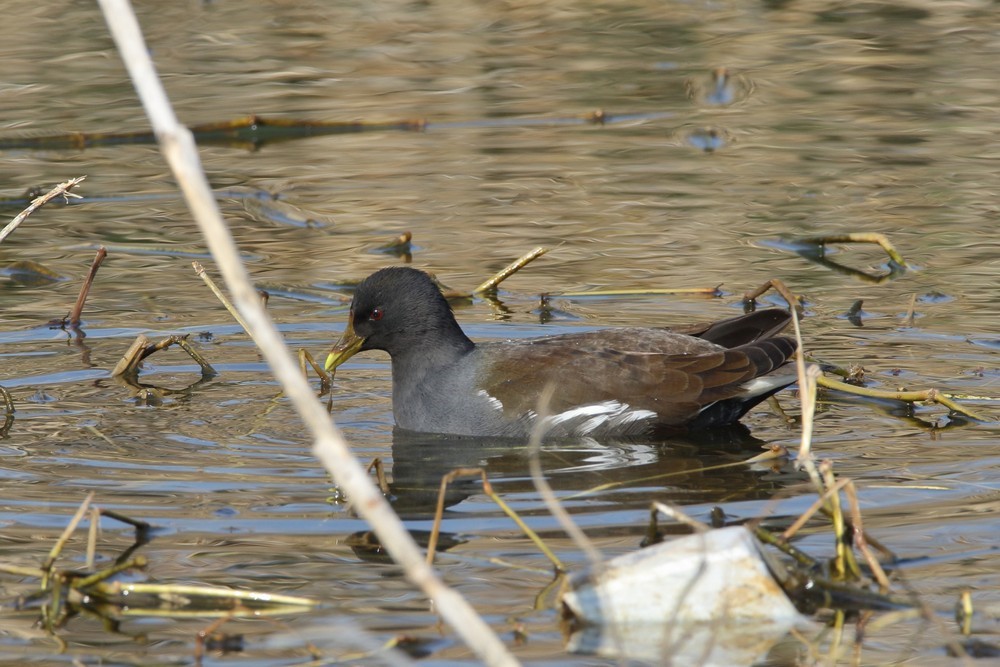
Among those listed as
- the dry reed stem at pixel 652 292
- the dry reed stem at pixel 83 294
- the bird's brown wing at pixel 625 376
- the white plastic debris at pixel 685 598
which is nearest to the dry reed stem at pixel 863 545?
the white plastic debris at pixel 685 598

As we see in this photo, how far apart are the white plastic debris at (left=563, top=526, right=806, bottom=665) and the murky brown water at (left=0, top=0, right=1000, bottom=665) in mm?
127

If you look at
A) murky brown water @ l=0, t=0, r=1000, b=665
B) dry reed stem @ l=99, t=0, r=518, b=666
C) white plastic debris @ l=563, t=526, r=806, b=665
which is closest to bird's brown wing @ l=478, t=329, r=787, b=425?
murky brown water @ l=0, t=0, r=1000, b=665

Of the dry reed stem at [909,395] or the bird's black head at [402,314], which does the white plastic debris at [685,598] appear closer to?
the dry reed stem at [909,395]

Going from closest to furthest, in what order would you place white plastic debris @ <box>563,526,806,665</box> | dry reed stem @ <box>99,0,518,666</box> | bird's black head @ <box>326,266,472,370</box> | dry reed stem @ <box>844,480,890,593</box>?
1. dry reed stem @ <box>99,0,518,666</box>
2. white plastic debris @ <box>563,526,806,665</box>
3. dry reed stem @ <box>844,480,890,593</box>
4. bird's black head @ <box>326,266,472,370</box>

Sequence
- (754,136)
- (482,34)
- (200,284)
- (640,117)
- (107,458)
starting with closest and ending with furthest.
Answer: (107,458), (200,284), (754,136), (640,117), (482,34)

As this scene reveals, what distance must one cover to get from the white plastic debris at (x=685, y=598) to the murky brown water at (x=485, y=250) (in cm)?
13

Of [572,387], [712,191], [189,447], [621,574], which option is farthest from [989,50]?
[621,574]

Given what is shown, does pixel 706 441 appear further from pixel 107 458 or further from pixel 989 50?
pixel 989 50

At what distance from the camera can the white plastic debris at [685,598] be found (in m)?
3.85

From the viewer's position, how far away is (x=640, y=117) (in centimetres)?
1175

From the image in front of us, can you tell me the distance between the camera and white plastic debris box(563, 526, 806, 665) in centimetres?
385

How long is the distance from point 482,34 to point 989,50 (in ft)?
15.7

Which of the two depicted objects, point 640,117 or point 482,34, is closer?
point 640,117

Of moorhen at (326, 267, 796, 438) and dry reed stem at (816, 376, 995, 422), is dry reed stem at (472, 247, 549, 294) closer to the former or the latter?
moorhen at (326, 267, 796, 438)
